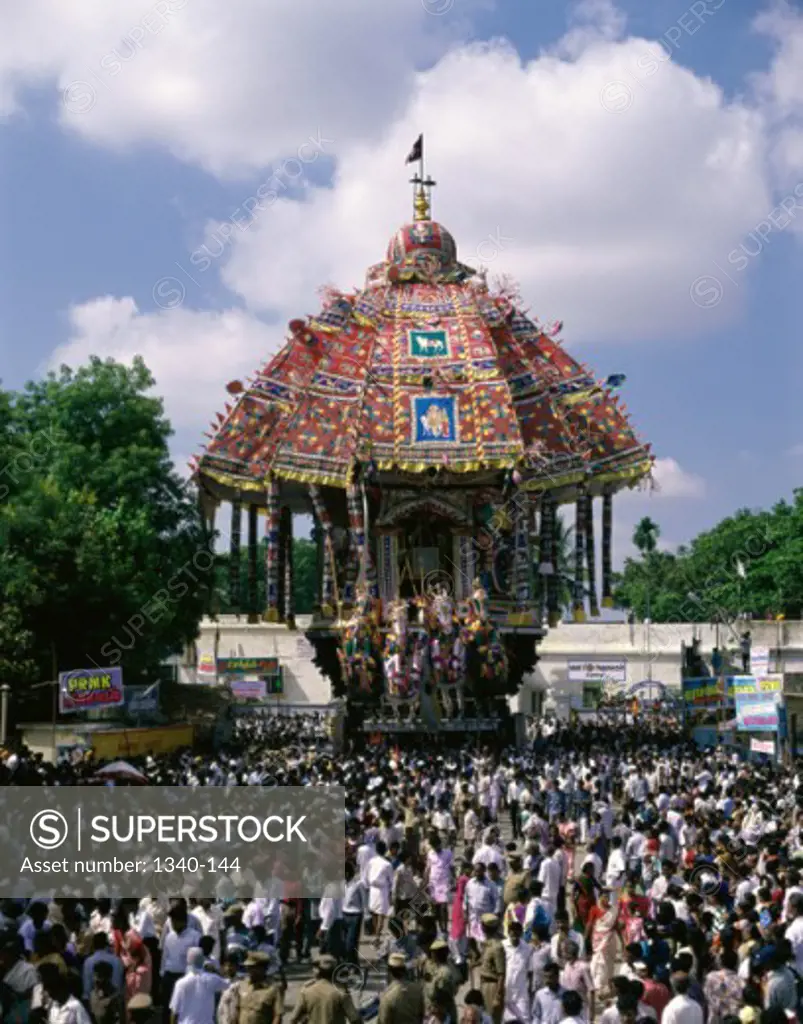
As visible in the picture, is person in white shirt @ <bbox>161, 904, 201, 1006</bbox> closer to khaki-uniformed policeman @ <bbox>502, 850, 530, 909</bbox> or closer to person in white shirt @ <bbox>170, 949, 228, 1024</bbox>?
person in white shirt @ <bbox>170, 949, 228, 1024</bbox>

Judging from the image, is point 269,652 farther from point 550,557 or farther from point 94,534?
point 94,534

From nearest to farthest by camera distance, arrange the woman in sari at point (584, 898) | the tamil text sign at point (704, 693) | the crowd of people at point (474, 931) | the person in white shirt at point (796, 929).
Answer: the crowd of people at point (474, 931) → the person in white shirt at point (796, 929) → the woman in sari at point (584, 898) → the tamil text sign at point (704, 693)

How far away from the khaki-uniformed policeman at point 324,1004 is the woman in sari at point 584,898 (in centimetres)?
466

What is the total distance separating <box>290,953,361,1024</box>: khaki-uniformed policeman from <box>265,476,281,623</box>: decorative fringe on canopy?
30340 mm

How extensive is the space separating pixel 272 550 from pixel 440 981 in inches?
1230

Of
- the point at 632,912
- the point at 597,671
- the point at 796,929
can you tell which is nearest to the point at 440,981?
the point at 632,912

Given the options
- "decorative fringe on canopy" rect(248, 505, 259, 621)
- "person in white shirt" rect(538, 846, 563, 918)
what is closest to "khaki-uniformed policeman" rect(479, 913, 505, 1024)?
"person in white shirt" rect(538, 846, 563, 918)

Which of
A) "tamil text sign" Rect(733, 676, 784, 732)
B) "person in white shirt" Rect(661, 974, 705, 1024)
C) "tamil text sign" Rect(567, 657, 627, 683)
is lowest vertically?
"person in white shirt" Rect(661, 974, 705, 1024)

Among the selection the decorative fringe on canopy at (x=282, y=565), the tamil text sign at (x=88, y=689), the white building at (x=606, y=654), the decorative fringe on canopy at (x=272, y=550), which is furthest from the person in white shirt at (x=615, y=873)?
the white building at (x=606, y=654)

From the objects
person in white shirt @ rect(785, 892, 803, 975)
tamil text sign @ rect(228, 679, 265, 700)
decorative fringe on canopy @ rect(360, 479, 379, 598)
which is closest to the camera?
person in white shirt @ rect(785, 892, 803, 975)

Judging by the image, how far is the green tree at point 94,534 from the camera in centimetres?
3506

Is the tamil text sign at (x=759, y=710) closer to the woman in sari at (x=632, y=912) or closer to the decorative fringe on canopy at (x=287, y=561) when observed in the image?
the woman in sari at (x=632, y=912)

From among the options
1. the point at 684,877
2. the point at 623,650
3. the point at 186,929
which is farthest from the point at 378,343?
the point at 186,929

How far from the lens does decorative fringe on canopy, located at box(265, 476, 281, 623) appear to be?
39800mm
